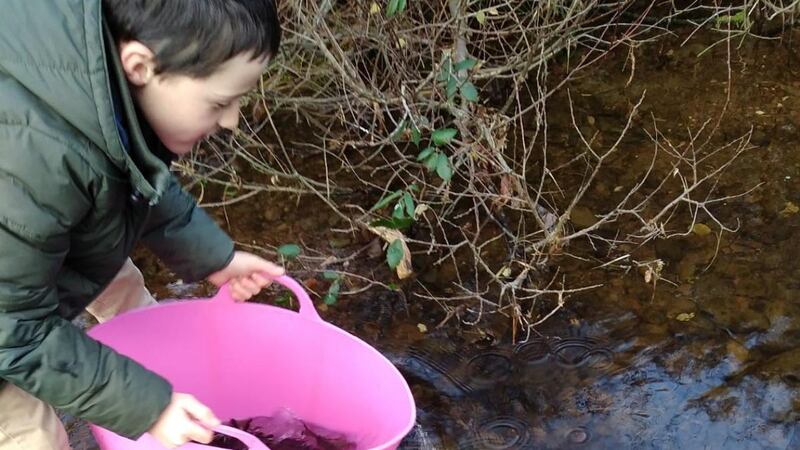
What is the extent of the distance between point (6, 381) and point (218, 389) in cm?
51

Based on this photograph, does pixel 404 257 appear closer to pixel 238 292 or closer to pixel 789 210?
pixel 238 292

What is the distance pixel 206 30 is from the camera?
113 cm

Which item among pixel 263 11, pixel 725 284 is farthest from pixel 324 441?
pixel 725 284

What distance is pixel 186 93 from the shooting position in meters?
1.22

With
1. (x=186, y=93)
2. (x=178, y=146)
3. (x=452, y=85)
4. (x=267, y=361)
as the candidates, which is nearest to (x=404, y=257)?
(x=452, y=85)

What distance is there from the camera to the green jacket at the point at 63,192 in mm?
1122

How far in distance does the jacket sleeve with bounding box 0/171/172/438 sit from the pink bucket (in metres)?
0.20

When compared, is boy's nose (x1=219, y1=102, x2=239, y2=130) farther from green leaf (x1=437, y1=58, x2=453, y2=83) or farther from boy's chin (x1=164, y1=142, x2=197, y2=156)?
green leaf (x1=437, y1=58, x2=453, y2=83)

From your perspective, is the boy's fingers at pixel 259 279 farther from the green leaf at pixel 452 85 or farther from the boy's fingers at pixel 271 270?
the green leaf at pixel 452 85

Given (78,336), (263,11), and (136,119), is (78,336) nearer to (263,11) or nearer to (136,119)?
(136,119)

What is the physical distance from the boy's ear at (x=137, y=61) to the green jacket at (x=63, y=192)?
15 mm

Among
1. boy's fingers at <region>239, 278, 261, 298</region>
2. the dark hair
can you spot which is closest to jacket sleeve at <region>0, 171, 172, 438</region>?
the dark hair

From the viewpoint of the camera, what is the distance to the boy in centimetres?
112

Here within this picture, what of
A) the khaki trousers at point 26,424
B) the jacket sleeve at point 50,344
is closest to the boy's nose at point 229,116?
the jacket sleeve at point 50,344
